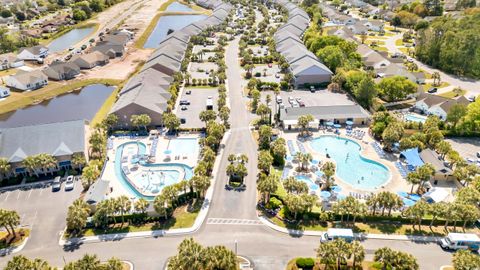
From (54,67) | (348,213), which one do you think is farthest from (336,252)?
(54,67)

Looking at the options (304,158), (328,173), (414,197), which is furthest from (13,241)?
(414,197)

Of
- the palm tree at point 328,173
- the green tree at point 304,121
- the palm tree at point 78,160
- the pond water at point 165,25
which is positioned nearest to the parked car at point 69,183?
the palm tree at point 78,160

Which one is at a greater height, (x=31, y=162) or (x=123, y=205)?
(x=31, y=162)

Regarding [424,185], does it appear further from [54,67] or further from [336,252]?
[54,67]

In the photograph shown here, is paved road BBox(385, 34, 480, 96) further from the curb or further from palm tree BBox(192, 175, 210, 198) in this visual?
the curb

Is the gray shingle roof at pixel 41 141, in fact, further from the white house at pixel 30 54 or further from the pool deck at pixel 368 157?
the white house at pixel 30 54

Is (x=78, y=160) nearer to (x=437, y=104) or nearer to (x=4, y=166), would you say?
(x=4, y=166)
